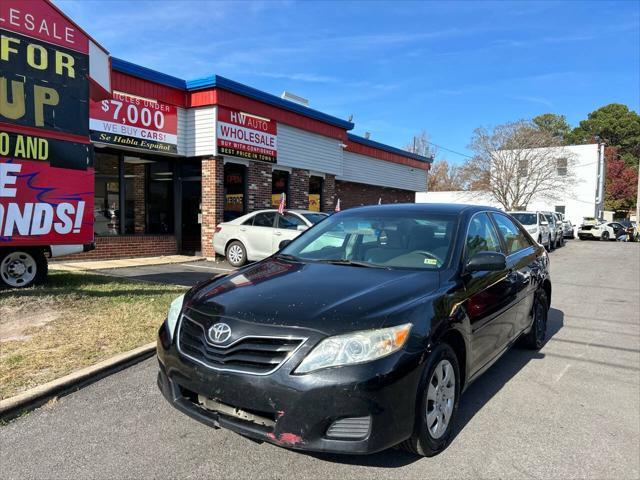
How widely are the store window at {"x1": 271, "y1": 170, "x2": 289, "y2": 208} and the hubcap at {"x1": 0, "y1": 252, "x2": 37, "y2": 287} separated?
8893 millimetres

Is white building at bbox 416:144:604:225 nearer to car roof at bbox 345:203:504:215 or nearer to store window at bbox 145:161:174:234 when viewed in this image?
store window at bbox 145:161:174:234

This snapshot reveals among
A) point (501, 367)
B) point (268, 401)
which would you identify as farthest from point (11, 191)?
point (501, 367)

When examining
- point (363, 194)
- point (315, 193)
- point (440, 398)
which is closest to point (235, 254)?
point (315, 193)

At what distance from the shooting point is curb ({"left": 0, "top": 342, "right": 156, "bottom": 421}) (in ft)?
11.3

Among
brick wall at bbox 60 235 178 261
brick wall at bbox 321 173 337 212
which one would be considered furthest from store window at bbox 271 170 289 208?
brick wall at bbox 60 235 178 261

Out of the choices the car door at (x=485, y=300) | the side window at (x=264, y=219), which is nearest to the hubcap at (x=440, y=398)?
the car door at (x=485, y=300)

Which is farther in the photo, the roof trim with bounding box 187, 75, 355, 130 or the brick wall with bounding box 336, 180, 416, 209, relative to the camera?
the brick wall with bounding box 336, 180, 416, 209

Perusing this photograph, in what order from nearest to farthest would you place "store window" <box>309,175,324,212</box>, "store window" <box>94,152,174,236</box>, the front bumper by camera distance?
the front bumper → "store window" <box>94,152,174,236</box> → "store window" <box>309,175,324,212</box>

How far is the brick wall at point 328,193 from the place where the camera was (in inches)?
721

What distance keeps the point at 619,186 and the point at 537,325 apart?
54.9 metres

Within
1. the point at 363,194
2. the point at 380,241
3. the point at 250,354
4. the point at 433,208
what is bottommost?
the point at 250,354

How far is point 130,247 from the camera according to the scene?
12.8 meters

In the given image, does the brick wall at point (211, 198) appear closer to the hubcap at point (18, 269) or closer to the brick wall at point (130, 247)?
the brick wall at point (130, 247)

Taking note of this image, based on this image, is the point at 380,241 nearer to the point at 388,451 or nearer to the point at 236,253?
the point at 388,451
